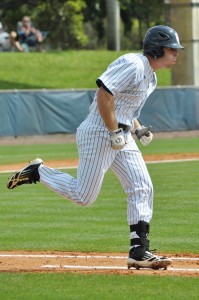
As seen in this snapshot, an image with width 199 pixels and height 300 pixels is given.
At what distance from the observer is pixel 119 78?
8219 millimetres

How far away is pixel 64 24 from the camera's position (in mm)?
53062

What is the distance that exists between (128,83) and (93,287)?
5.55 ft

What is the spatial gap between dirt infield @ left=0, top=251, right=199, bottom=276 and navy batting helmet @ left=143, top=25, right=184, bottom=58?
1725 millimetres

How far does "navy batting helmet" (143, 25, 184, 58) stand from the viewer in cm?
845

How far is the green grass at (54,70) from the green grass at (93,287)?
28.8m

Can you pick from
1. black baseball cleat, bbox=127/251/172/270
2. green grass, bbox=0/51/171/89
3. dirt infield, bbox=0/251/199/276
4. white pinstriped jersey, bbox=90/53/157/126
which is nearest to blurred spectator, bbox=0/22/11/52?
green grass, bbox=0/51/171/89

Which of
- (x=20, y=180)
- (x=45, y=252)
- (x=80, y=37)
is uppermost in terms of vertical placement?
(x=20, y=180)

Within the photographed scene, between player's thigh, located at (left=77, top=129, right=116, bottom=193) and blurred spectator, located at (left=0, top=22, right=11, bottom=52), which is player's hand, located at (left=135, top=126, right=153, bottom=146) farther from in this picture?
blurred spectator, located at (left=0, top=22, right=11, bottom=52)

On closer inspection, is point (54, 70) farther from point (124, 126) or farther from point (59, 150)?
point (124, 126)

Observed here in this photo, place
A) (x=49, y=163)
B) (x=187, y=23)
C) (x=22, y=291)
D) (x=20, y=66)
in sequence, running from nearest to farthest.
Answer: (x=22, y=291)
(x=49, y=163)
(x=187, y=23)
(x=20, y=66)

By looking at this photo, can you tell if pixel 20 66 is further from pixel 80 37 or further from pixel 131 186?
pixel 131 186

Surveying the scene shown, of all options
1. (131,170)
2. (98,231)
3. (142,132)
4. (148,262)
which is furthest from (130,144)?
(98,231)

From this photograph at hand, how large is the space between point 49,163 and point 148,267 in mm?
12104

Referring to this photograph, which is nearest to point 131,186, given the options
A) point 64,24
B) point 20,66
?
point 20,66
